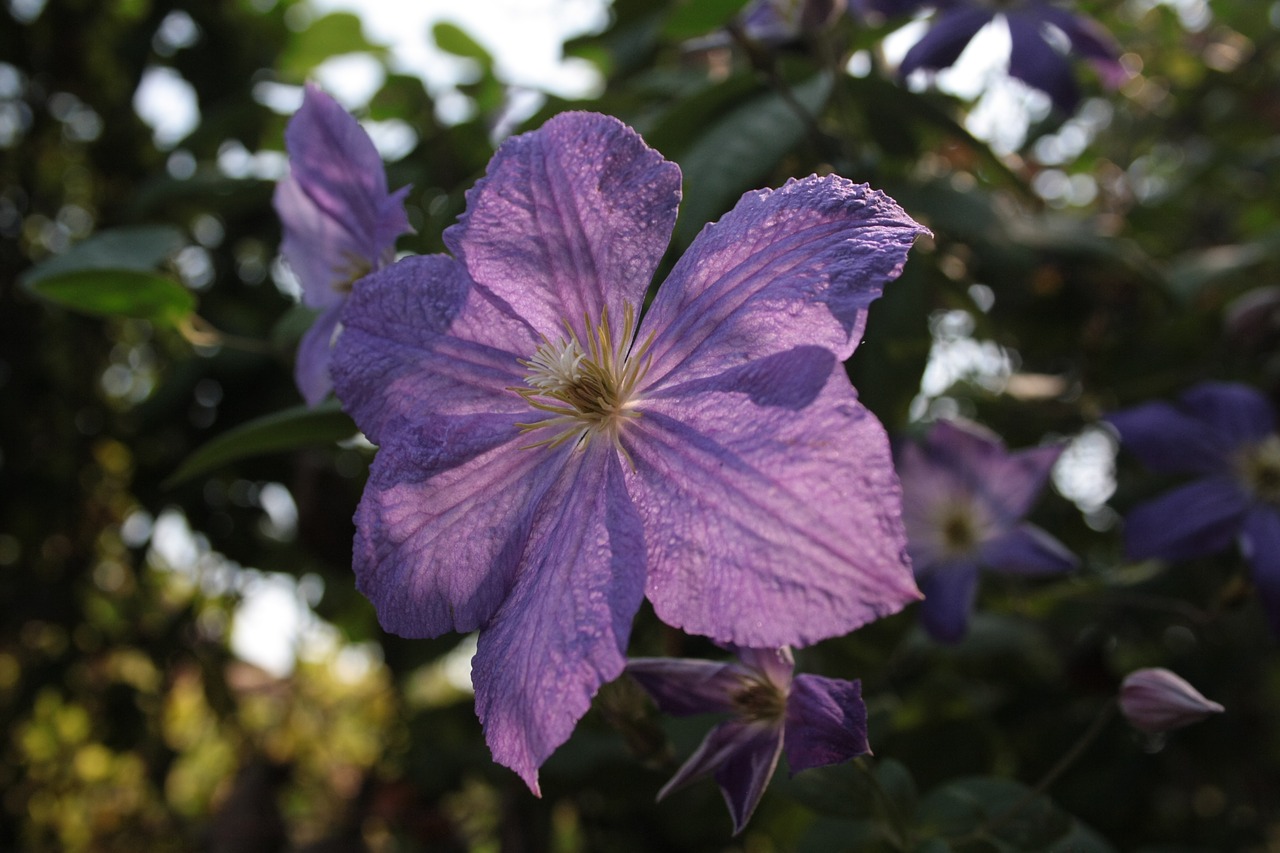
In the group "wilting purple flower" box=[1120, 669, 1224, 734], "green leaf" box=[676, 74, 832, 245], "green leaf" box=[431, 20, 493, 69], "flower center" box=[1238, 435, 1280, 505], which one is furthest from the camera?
"green leaf" box=[431, 20, 493, 69]

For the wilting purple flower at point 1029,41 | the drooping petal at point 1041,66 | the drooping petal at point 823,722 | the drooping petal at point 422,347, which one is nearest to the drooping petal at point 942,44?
the wilting purple flower at point 1029,41

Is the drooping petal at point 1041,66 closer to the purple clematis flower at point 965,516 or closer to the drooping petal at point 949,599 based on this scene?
the purple clematis flower at point 965,516

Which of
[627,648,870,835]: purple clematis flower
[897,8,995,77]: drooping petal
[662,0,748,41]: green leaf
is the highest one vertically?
[662,0,748,41]: green leaf

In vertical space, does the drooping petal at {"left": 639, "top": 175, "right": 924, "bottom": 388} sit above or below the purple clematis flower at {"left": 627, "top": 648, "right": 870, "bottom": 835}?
above

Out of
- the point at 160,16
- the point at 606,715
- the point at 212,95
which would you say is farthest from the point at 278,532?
the point at 606,715

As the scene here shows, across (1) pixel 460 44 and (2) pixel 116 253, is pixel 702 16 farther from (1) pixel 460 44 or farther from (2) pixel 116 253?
(1) pixel 460 44

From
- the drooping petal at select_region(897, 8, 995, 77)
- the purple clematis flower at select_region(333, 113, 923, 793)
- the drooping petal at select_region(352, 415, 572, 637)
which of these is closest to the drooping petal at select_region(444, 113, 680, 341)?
the purple clematis flower at select_region(333, 113, 923, 793)

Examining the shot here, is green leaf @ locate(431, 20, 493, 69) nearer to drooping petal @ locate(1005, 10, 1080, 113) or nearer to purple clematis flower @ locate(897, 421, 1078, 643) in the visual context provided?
drooping petal @ locate(1005, 10, 1080, 113)
